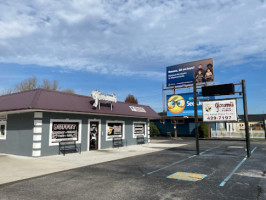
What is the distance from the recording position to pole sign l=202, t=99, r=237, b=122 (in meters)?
13.3

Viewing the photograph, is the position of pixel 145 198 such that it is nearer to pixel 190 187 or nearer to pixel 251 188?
pixel 190 187

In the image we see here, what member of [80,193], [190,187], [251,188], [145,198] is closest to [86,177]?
[80,193]

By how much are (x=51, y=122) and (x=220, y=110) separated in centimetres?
1118

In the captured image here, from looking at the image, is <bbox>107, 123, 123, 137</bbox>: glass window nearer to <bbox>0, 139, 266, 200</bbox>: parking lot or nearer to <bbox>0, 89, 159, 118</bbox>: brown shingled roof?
<bbox>0, 89, 159, 118</bbox>: brown shingled roof

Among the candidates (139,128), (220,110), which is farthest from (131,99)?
(220,110)

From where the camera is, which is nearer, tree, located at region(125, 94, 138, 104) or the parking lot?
the parking lot

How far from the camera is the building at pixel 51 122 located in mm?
12727

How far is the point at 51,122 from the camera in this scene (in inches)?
530

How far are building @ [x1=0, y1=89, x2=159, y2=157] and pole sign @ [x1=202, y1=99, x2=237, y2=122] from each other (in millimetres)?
7333

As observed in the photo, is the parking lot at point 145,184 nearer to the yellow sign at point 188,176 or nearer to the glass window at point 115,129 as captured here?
the yellow sign at point 188,176

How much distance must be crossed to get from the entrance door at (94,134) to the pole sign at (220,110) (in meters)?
8.45

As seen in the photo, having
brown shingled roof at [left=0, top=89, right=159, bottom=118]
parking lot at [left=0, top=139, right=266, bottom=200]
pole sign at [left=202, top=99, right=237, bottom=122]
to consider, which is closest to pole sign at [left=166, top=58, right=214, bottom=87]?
pole sign at [left=202, top=99, right=237, bottom=122]

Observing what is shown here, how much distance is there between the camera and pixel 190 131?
117 feet

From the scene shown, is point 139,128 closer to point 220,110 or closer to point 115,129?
point 115,129
